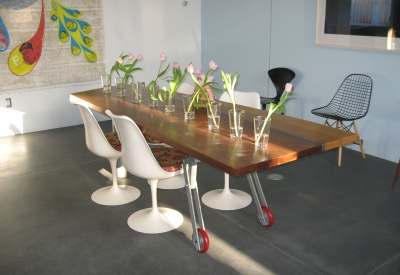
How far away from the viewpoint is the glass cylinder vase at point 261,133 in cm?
267

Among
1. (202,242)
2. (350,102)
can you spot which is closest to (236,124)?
(202,242)

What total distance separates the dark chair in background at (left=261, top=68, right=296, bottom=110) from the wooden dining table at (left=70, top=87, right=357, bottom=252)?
1785mm

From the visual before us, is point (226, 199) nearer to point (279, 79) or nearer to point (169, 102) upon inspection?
point (169, 102)

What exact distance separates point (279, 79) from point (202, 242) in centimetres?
304

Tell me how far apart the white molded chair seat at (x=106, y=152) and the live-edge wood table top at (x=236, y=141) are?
0.26 m

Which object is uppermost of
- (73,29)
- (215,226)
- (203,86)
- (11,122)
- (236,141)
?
(73,29)

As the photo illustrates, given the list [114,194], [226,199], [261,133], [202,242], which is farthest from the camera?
[114,194]

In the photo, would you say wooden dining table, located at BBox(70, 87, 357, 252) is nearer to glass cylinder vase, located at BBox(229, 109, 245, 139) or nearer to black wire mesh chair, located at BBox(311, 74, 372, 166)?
glass cylinder vase, located at BBox(229, 109, 245, 139)

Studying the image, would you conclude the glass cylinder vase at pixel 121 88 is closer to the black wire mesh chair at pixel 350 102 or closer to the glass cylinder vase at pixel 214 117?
the glass cylinder vase at pixel 214 117

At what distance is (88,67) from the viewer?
19.9 ft

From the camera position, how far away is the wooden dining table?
8.20ft

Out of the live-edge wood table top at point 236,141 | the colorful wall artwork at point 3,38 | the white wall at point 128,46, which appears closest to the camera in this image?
the live-edge wood table top at point 236,141

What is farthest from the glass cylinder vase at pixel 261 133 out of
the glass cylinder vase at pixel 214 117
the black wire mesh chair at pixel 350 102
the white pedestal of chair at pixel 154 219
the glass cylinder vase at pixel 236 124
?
the black wire mesh chair at pixel 350 102

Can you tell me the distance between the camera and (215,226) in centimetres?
331
